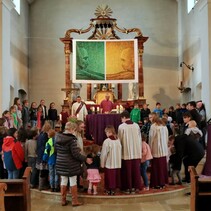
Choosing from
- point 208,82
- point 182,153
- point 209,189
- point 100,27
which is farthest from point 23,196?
point 100,27

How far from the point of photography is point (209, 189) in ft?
16.1

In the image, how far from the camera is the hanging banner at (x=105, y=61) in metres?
16.0

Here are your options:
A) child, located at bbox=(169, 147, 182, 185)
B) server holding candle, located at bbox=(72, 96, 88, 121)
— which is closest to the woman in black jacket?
child, located at bbox=(169, 147, 182, 185)

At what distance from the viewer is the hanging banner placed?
16031 mm

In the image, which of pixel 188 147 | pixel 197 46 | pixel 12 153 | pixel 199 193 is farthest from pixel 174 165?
pixel 197 46

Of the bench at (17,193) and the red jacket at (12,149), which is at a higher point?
the red jacket at (12,149)

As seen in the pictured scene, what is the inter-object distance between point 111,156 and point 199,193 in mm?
2462

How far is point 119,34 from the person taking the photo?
1950 cm

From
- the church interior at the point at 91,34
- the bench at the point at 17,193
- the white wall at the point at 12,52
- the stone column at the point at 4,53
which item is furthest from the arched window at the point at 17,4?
the bench at the point at 17,193

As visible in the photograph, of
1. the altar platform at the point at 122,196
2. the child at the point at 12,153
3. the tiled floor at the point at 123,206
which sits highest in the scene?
the child at the point at 12,153

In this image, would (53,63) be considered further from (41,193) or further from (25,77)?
(41,193)

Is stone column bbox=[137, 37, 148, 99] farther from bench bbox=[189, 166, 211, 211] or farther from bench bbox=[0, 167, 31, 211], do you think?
bench bbox=[0, 167, 31, 211]

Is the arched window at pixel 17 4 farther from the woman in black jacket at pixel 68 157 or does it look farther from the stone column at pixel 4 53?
the woman in black jacket at pixel 68 157

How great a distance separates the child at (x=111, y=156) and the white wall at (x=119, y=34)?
12.3m
